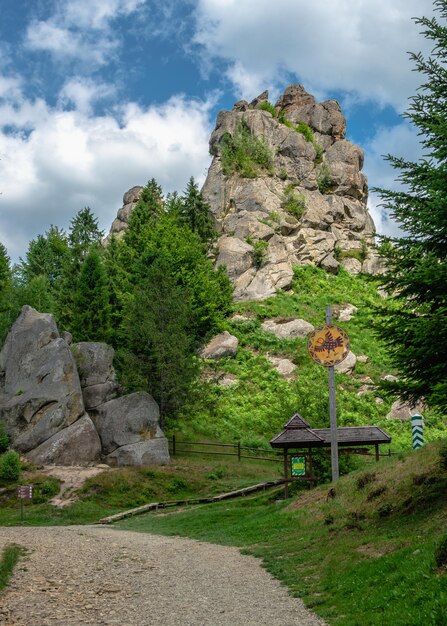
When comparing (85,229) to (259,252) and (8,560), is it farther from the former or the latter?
(8,560)

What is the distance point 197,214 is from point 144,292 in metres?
28.3

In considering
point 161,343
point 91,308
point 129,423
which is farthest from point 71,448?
point 91,308

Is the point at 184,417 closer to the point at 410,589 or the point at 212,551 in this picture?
the point at 212,551

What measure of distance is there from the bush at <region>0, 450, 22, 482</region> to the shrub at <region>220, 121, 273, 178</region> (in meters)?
51.7

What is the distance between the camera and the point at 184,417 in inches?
1585

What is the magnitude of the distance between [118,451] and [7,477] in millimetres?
6120

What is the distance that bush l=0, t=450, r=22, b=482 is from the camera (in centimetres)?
2931

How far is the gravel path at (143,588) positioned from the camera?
368 inches

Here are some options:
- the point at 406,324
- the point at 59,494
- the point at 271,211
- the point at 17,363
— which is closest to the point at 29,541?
the point at 59,494

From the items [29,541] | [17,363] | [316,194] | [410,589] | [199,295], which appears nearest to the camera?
[410,589]

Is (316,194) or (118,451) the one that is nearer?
(118,451)

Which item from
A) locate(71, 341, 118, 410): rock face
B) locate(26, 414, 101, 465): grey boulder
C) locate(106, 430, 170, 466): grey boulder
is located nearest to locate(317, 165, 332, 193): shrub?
locate(71, 341, 118, 410): rock face

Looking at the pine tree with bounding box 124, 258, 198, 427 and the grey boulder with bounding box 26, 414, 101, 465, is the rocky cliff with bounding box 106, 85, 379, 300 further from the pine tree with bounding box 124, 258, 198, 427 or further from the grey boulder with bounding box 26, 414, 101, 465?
the grey boulder with bounding box 26, 414, 101, 465

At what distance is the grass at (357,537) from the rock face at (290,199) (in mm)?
41438
